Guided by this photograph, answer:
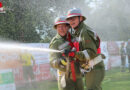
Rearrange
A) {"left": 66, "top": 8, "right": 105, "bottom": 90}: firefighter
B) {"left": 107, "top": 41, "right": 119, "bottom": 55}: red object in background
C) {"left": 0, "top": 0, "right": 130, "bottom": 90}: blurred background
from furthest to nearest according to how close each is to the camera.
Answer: {"left": 107, "top": 41, "right": 119, "bottom": 55}: red object in background → {"left": 0, "top": 0, "right": 130, "bottom": 90}: blurred background → {"left": 66, "top": 8, "right": 105, "bottom": 90}: firefighter

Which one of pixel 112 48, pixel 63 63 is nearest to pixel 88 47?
pixel 63 63

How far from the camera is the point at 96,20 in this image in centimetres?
1923

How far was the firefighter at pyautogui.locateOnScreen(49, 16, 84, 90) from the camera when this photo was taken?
3.75m

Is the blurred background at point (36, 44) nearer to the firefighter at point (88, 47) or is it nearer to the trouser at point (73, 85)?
the trouser at point (73, 85)

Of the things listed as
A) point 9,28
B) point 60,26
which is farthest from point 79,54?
point 9,28

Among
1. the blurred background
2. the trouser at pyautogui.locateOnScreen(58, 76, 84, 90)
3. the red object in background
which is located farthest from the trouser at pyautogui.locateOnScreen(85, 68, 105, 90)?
the red object in background

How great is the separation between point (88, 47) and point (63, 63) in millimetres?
668

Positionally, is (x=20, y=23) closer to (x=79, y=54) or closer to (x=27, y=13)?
(x=27, y=13)

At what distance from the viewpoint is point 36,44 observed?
890cm

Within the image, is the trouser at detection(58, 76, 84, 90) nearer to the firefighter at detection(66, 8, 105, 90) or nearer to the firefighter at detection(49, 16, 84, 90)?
the firefighter at detection(49, 16, 84, 90)

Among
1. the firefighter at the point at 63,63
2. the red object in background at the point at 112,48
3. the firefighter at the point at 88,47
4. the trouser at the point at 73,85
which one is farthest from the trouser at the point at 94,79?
the red object in background at the point at 112,48

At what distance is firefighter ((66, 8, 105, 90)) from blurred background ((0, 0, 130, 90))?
440 cm

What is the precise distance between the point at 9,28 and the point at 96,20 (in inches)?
425

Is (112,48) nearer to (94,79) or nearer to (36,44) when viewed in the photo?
(36,44)
